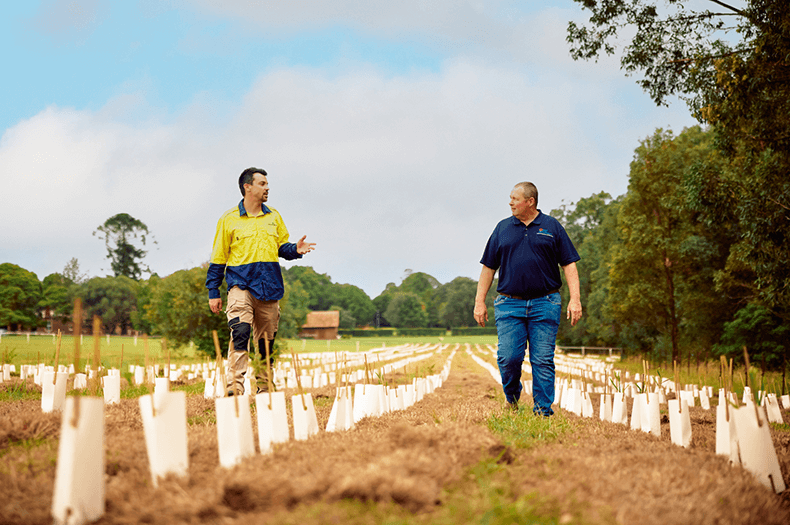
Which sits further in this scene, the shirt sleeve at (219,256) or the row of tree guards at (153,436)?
the shirt sleeve at (219,256)

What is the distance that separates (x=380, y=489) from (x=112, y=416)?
2702 millimetres

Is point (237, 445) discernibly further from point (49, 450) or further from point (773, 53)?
point (773, 53)

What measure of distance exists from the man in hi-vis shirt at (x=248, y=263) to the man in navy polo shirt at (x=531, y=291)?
1.99m

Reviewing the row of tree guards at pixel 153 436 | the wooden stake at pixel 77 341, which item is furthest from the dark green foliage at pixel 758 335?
the wooden stake at pixel 77 341

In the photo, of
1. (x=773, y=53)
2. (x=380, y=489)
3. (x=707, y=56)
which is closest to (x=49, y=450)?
(x=380, y=489)

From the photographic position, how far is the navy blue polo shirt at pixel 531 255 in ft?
18.2

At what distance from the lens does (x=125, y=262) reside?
8256cm

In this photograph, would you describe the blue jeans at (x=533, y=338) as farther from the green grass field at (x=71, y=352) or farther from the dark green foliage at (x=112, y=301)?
the dark green foliage at (x=112, y=301)

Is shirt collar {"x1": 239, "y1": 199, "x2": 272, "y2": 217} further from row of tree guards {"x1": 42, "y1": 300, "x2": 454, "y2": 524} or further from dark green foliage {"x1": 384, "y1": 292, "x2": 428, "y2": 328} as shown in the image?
dark green foliage {"x1": 384, "y1": 292, "x2": 428, "y2": 328}

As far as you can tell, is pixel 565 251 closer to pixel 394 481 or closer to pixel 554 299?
pixel 554 299

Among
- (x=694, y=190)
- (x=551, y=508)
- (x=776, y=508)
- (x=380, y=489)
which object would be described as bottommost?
(x=776, y=508)

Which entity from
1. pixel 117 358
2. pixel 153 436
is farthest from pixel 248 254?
pixel 117 358

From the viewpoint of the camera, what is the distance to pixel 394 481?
2.16 meters

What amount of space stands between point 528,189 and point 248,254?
110 inches
